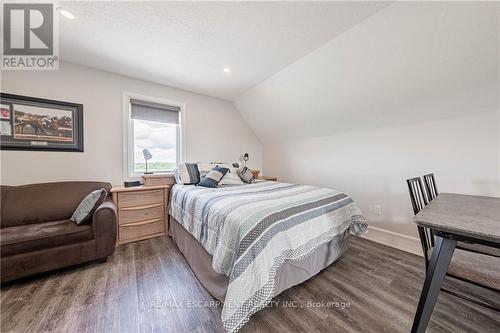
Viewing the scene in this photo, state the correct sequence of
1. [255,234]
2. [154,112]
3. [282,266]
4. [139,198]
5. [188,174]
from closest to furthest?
[255,234] < [282,266] < [139,198] < [188,174] < [154,112]

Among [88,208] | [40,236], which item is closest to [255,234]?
[88,208]

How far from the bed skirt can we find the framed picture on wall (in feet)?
6.48

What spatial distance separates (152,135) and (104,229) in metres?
1.70

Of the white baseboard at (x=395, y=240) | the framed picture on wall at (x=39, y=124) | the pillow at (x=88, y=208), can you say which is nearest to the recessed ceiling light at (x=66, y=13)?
the framed picture on wall at (x=39, y=124)

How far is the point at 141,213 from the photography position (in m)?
2.50

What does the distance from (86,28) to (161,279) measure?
2553 mm

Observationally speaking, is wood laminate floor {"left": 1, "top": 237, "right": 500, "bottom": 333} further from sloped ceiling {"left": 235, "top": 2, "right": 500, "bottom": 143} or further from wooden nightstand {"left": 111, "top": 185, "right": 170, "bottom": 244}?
sloped ceiling {"left": 235, "top": 2, "right": 500, "bottom": 143}

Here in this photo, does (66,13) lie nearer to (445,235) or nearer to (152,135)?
(152,135)

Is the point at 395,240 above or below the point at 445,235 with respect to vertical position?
below

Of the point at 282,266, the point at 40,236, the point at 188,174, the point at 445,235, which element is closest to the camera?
the point at 445,235

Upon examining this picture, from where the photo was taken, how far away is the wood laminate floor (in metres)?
1.22

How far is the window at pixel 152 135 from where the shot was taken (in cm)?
288

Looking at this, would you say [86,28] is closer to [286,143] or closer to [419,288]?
[286,143]

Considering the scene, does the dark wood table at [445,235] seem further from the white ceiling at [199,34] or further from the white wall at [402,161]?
the white ceiling at [199,34]
